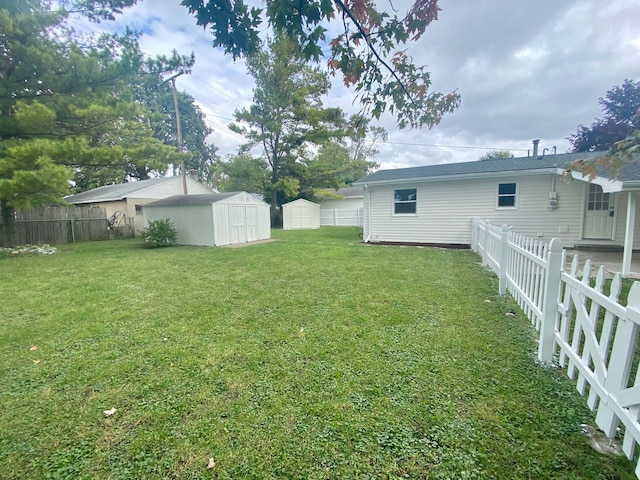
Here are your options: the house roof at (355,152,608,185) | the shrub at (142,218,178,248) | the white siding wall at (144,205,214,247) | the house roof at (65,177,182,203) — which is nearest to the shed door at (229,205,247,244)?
the white siding wall at (144,205,214,247)

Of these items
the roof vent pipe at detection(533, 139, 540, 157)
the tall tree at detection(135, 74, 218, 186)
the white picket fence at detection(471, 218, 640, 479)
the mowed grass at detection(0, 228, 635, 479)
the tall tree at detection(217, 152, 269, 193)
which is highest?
the tall tree at detection(135, 74, 218, 186)

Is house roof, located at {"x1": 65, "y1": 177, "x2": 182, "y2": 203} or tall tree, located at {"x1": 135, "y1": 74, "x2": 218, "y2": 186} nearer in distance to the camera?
house roof, located at {"x1": 65, "y1": 177, "x2": 182, "y2": 203}

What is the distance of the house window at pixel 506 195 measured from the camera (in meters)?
9.75

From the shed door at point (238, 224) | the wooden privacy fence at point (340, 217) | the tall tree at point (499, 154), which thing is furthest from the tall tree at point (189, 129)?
the tall tree at point (499, 154)

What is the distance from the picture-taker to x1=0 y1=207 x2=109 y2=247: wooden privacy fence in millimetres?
12617

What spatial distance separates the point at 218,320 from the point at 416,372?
101 inches

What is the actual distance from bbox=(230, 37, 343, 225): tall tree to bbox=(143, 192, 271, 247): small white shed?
1084 centimetres

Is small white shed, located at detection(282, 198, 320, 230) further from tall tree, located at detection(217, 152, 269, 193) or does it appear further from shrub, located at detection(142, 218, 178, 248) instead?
shrub, located at detection(142, 218, 178, 248)

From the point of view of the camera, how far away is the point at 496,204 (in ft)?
32.7

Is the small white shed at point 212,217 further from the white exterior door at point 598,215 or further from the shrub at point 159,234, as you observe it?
the white exterior door at point 598,215

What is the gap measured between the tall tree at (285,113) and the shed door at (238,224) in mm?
11159

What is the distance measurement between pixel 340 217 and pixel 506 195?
1689cm

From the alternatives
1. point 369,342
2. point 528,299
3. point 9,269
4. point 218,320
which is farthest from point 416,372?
point 9,269

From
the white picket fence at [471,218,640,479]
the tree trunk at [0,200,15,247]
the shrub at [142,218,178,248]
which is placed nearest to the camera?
the white picket fence at [471,218,640,479]
